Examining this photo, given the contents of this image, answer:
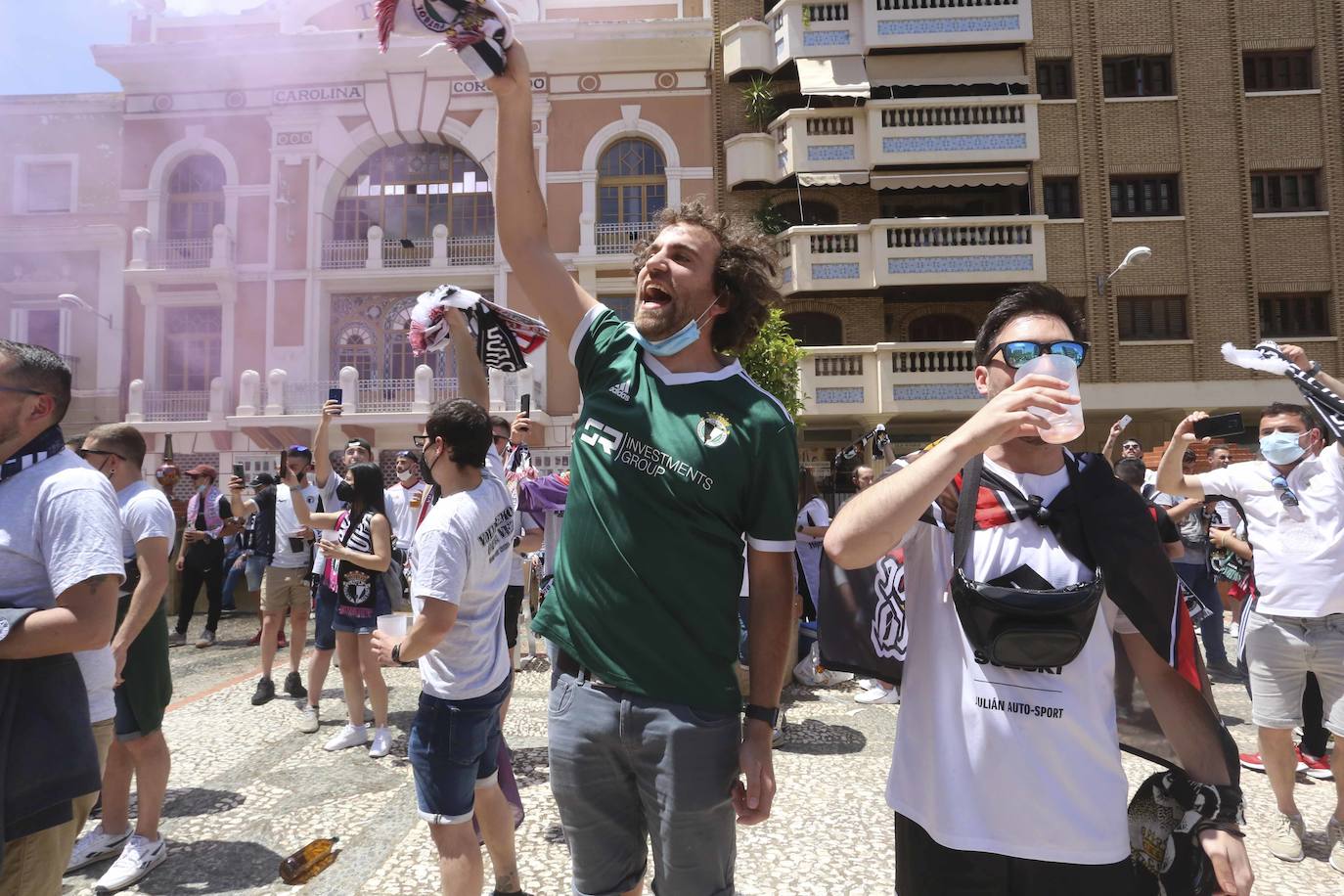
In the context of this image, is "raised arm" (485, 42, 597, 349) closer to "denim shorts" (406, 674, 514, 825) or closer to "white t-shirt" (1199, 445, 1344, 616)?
"denim shorts" (406, 674, 514, 825)

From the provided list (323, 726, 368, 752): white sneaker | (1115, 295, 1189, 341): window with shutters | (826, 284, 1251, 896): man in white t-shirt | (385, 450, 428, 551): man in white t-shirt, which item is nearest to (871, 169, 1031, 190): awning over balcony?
(1115, 295, 1189, 341): window with shutters

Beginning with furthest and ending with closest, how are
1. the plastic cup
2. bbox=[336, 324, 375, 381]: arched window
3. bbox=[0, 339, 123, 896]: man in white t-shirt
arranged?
bbox=[336, 324, 375, 381]: arched window, bbox=[0, 339, 123, 896]: man in white t-shirt, the plastic cup

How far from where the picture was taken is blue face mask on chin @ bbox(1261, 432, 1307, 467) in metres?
3.62

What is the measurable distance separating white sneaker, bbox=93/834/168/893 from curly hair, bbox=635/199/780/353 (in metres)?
3.31

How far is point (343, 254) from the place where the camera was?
19.6 meters

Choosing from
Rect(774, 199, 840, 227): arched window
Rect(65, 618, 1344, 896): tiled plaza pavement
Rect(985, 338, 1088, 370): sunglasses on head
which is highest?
Rect(774, 199, 840, 227): arched window

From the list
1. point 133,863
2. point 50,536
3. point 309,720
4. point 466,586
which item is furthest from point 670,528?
point 309,720

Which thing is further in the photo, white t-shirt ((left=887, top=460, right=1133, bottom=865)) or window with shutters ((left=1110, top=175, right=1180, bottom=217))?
window with shutters ((left=1110, top=175, right=1180, bottom=217))

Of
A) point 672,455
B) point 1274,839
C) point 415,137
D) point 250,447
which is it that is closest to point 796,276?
point 415,137

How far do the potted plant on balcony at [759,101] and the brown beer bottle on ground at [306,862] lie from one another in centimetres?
1882

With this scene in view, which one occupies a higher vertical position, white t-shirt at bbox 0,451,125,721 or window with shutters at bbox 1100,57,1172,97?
window with shutters at bbox 1100,57,1172,97

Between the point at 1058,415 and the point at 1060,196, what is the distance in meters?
20.7

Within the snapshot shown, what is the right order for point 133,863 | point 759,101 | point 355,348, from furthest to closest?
point 355,348
point 759,101
point 133,863

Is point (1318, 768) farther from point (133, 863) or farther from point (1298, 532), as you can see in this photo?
point (133, 863)
